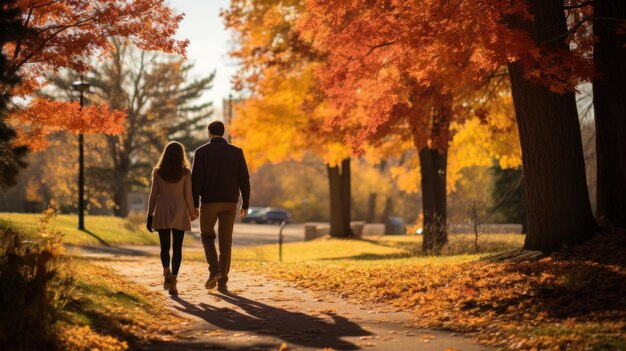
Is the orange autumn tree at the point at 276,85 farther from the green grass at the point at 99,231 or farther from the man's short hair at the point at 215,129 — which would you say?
the man's short hair at the point at 215,129

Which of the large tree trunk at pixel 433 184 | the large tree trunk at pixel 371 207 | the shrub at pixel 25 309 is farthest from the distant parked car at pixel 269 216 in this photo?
the shrub at pixel 25 309

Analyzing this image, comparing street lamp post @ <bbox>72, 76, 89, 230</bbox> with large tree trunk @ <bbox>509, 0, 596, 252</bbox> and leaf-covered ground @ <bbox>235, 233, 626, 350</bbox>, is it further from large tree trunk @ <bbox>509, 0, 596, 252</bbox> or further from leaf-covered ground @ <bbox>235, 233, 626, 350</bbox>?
large tree trunk @ <bbox>509, 0, 596, 252</bbox>

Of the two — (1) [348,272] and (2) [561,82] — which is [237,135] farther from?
(2) [561,82]

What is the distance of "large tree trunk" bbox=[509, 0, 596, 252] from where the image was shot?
11672 mm

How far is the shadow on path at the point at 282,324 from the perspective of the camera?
7.81 meters

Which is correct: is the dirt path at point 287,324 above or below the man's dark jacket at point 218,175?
below

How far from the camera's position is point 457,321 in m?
8.84

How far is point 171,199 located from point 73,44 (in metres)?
3.71

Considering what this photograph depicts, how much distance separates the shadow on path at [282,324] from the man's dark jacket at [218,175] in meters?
1.40

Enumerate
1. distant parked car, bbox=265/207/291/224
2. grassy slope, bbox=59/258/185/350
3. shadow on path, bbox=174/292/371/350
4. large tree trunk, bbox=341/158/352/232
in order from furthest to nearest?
1. distant parked car, bbox=265/207/291/224
2. large tree trunk, bbox=341/158/352/232
3. shadow on path, bbox=174/292/371/350
4. grassy slope, bbox=59/258/185/350

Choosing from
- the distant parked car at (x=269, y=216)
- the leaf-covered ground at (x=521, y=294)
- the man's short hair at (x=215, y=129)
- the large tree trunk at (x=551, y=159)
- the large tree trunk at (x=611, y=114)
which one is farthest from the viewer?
the distant parked car at (x=269, y=216)

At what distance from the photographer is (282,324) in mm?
8750

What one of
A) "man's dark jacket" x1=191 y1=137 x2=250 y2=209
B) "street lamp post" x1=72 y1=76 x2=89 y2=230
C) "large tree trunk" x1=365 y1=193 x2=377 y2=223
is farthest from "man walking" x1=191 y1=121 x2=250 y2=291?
"large tree trunk" x1=365 y1=193 x2=377 y2=223

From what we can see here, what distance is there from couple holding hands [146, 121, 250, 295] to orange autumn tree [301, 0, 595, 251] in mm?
2912
